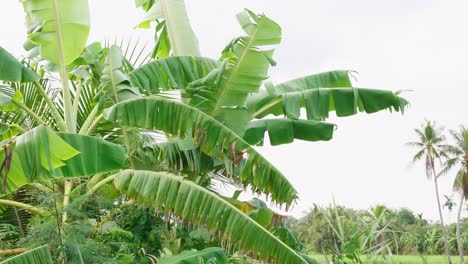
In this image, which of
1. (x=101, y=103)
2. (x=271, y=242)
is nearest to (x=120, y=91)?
(x=101, y=103)

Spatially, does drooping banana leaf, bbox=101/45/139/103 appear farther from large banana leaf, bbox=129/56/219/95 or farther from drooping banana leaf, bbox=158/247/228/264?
drooping banana leaf, bbox=158/247/228/264

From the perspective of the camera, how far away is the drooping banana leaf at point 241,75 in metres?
7.23

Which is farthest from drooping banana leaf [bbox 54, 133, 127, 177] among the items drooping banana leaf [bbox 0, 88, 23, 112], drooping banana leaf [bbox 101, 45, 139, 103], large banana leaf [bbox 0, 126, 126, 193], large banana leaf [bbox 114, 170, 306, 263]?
drooping banana leaf [bbox 0, 88, 23, 112]

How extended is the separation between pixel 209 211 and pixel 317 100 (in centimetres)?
228

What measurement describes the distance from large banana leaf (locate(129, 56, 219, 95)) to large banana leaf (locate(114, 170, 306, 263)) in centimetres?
163

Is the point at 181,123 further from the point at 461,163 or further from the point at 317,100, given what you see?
the point at 461,163

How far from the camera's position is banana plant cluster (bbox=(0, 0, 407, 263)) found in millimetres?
5816

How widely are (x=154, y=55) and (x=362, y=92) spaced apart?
3.56 meters

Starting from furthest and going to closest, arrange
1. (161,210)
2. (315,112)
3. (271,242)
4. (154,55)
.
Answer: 1. (154,55)
2. (315,112)
3. (161,210)
4. (271,242)

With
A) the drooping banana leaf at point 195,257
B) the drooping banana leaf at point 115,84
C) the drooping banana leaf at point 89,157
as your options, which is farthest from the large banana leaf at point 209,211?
the drooping banana leaf at point 115,84

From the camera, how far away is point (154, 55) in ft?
32.5

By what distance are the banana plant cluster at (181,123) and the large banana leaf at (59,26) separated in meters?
0.01

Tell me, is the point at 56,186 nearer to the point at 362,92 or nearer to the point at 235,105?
the point at 235,105

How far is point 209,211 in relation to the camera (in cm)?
621
